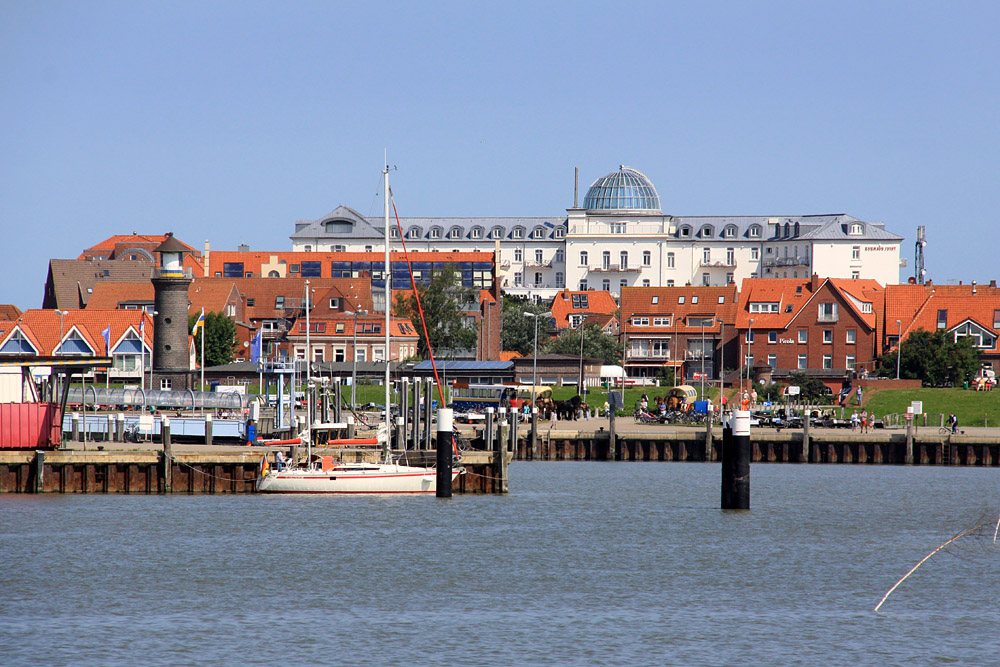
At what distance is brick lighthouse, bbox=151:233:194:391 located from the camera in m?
109

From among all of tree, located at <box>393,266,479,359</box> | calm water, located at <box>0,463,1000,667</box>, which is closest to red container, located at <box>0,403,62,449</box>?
calm water, located at <box>0,463,1000,667</box>

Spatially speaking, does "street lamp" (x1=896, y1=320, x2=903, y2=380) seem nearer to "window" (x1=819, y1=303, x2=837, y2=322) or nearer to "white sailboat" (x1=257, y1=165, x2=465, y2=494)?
"window" (x1=819, y1=303, x2=837, y2=322)

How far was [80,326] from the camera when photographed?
4596 inches

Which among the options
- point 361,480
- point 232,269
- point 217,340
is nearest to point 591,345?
point 217,340

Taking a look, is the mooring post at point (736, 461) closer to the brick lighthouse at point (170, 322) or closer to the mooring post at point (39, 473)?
the mooring post at point (39, 473)

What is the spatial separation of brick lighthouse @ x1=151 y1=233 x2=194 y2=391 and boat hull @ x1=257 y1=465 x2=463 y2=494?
57845mm

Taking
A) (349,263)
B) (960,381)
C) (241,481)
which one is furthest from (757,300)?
(241,481)

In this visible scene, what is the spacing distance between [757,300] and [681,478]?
236 feet

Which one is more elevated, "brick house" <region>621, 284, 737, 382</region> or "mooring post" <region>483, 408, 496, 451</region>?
"brick house" <region>621, 284, 737, 382</region>

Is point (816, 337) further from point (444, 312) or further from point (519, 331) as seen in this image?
point (519, 331)

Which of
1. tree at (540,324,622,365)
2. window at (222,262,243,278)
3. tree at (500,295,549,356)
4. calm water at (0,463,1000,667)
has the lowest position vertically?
calm water at (0,463,1000,667)

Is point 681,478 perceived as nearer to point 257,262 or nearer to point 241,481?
point 241,481

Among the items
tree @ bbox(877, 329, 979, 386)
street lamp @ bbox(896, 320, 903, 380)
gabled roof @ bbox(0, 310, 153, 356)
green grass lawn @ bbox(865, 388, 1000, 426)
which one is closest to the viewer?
green grass lawn @ bbox(865, 388, 1000, 426)

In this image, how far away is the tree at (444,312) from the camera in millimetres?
143250
